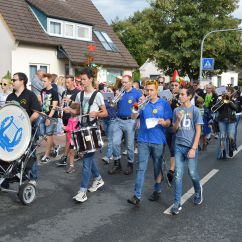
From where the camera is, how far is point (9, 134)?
19.6 ft

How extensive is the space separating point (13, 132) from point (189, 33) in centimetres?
2888

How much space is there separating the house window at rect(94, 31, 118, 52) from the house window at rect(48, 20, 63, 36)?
379 centimetres

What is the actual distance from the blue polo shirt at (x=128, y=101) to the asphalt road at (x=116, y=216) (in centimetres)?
145

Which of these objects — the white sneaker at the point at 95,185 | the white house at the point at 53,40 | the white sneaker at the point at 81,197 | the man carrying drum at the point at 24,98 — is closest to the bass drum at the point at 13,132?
the man carrying drum at the point at 24,98

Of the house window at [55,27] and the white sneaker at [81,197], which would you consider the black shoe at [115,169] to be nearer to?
the white sneaker at [81,197]

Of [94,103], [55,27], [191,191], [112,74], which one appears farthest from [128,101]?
[112,74]

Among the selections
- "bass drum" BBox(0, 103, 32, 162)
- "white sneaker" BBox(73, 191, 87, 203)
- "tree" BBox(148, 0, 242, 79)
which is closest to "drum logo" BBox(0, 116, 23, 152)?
"bass drum" BBox(0, 103, 32, 162)

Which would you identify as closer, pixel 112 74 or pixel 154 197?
pixel 154 197

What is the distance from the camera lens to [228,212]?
6.01 metres

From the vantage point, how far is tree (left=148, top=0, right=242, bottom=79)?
33.2 m

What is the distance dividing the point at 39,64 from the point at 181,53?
1392 cm

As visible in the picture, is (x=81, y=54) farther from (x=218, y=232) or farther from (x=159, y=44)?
(x=218, y=232)

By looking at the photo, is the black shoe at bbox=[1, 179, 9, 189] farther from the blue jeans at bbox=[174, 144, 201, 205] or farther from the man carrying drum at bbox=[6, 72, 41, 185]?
the blue jeans at bbox=[174, 144, 201, 205]

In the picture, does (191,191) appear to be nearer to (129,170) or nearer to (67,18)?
(129,170)
